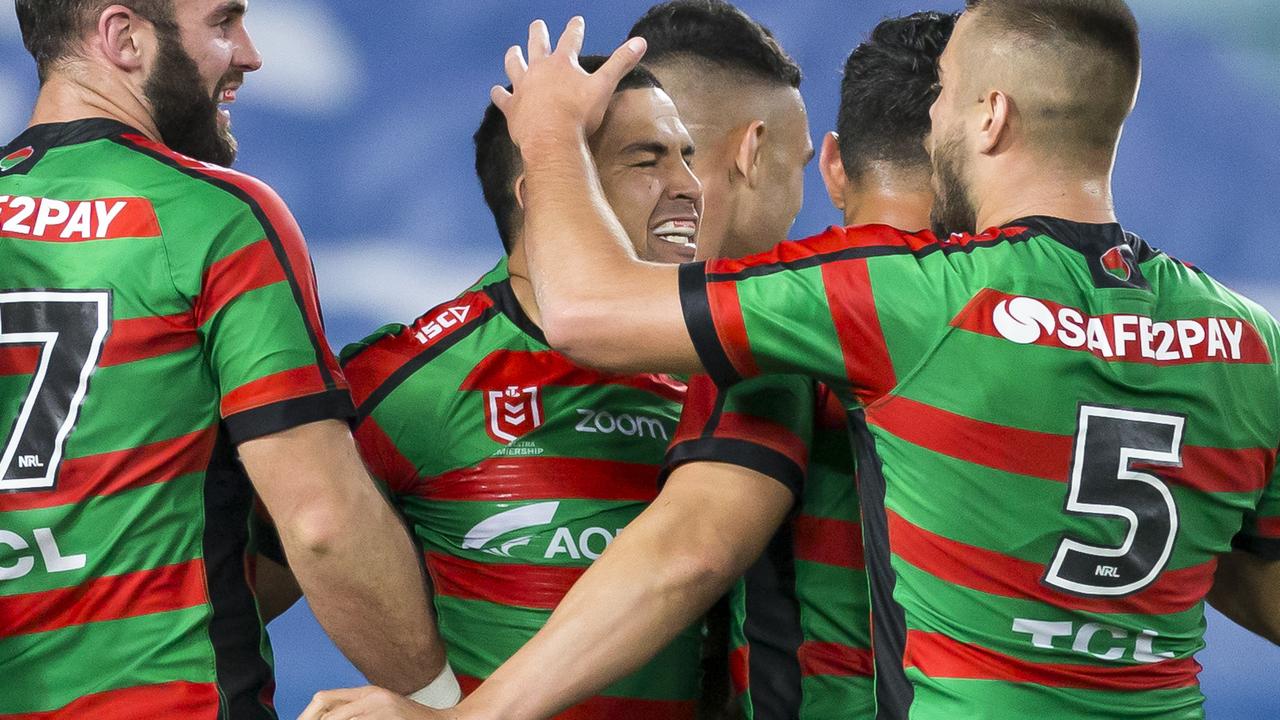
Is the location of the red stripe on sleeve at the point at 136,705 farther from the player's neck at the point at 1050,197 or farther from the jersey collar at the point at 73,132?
the player's neck at the point at 1050,197

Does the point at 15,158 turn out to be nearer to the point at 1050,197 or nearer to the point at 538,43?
the point at 538,43

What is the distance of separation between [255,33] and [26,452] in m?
2.68

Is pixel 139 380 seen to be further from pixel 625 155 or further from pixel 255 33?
pixel 255 33

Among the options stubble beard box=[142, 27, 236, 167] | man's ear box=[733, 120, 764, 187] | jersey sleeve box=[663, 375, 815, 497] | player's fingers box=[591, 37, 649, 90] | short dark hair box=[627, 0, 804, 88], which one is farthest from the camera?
short dark hair box=[627, 0, 804, 88]

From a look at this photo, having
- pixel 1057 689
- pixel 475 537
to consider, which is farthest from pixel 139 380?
pixel 1057 689

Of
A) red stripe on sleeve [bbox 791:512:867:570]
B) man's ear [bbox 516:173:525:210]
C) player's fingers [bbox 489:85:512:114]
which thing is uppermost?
player's fingers [bbox 489:85:512:114]

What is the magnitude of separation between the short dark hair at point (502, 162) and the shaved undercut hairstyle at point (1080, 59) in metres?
0.81

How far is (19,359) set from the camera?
1.90 metres

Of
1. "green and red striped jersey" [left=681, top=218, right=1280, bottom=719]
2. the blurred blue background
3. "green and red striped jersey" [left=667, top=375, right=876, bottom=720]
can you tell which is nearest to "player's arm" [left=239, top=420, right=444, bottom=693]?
"green and red striped jersey" [left=667, top=375, right=876, bottom=720]

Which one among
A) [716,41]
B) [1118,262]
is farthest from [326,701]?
[716,41]

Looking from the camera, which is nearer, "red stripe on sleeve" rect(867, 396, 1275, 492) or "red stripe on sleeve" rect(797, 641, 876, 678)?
"red stripe on sleeve" rect(867, 396, 1275, 492)

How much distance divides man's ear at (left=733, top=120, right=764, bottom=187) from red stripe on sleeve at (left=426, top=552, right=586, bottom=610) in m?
1.28

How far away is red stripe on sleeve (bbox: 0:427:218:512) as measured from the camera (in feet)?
6.24

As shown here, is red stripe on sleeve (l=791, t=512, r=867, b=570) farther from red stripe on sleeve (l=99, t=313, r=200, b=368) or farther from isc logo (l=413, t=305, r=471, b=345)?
red stripe on sleeve (l=99, t=313, r=200, b=368)
